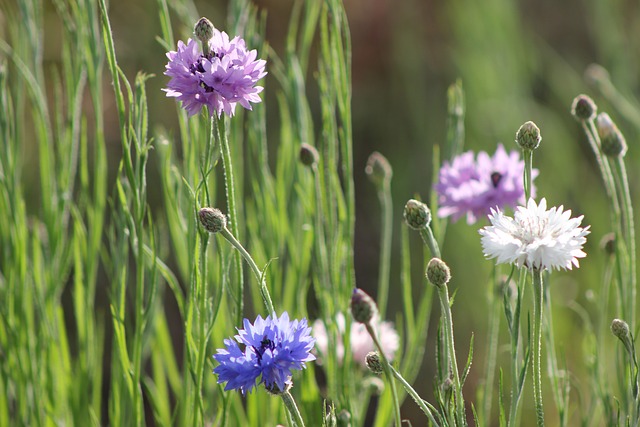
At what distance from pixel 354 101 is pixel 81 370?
168cm

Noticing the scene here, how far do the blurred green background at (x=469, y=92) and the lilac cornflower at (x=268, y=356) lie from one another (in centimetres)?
98

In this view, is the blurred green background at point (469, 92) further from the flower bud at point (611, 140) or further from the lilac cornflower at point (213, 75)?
the lilac cornflower at point (213, 75)

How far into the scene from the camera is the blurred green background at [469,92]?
71.0 inches

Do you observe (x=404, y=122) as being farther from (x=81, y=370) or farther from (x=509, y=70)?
(x=81, y=370)

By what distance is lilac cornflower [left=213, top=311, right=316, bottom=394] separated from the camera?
0.60 meters

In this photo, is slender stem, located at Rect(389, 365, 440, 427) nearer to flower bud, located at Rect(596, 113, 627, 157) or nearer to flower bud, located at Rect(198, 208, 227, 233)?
flower bud, located at Rect(198, 208, 227, 233)

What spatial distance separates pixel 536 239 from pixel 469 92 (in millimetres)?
1547

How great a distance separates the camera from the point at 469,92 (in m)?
2.10

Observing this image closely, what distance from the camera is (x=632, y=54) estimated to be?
2117mm

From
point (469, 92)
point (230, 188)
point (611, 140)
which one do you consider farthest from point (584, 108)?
point (469, 92)

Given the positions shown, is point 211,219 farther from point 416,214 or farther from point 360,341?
point 360,341

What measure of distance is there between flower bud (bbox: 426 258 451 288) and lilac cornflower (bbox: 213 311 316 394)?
0.10 metres

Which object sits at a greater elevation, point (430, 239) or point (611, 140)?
point (611, 140)

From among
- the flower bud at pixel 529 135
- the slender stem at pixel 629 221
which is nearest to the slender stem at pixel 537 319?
the flower bud at pixel 529 135
